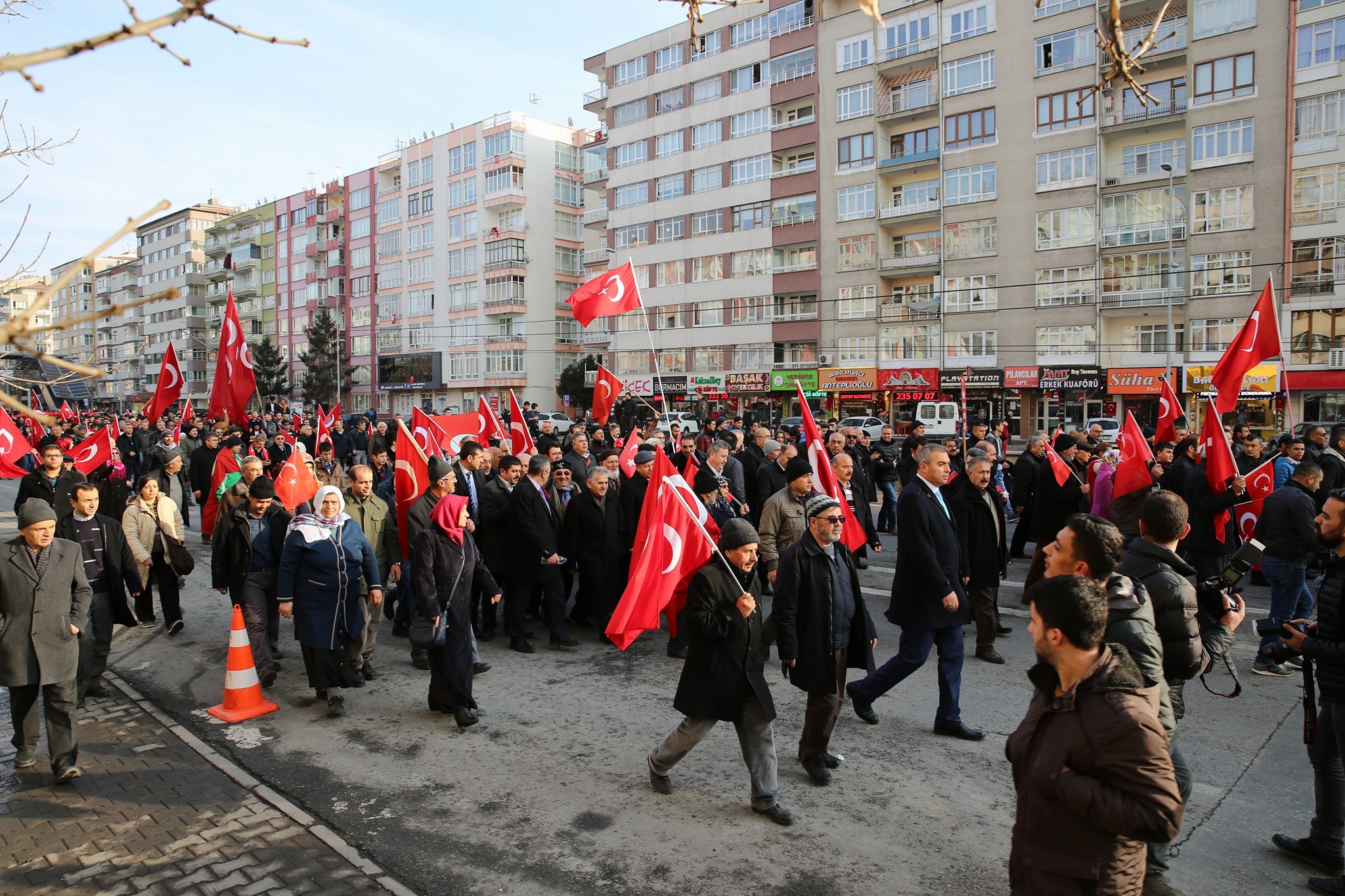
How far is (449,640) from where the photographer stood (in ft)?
20.0

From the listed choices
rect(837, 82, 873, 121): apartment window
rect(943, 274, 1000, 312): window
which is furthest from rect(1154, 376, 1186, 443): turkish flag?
rect(837, 82, 873, 121): apartment window

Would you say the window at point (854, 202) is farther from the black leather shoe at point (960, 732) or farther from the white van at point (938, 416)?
the black leather shoe at point (960, 732)

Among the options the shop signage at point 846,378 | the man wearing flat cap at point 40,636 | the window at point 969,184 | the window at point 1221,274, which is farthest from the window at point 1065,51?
the man wearing flat cap at point 40,636

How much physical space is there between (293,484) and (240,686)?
1766mm

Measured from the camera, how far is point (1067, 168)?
131 ft

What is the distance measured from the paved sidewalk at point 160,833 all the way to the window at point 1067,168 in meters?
42.9

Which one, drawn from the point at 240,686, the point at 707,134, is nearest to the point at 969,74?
the point at 707,134

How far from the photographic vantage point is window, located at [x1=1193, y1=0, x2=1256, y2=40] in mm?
35188

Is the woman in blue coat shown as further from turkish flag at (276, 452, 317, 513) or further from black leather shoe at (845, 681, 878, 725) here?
black leather shoe at (845, 681, 878, 725)

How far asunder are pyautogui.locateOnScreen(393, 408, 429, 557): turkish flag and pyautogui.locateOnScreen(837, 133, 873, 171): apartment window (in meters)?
43.0

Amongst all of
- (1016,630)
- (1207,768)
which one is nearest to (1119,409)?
(1016,630)

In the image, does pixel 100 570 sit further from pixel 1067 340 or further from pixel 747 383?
pixel 747 383

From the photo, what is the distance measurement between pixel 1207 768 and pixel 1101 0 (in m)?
41.7

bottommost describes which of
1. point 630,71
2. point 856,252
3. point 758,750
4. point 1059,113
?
point 758,750
